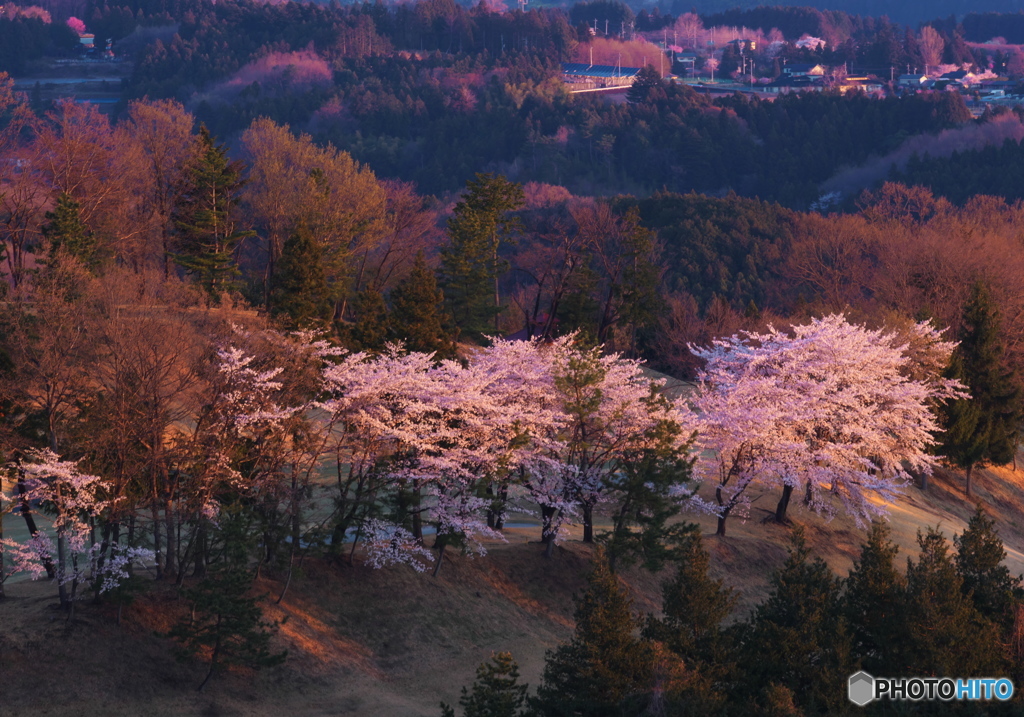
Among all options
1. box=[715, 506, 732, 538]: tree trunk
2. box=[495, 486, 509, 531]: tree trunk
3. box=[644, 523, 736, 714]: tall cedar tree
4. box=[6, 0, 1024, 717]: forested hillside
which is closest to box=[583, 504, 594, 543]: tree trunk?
box=[6, 0, 1024, 717]: forested hillside

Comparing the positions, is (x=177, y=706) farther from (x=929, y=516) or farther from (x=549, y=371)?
(x=929, y=516)

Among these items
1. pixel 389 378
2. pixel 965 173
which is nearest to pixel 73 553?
pixel 389 378

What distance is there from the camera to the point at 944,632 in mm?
25641

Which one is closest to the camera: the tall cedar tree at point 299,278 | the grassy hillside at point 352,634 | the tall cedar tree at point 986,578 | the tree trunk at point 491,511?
the grassy hillside at point 352,634

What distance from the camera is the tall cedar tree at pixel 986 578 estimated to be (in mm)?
28172

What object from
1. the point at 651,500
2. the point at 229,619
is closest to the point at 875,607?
the point at 651,500

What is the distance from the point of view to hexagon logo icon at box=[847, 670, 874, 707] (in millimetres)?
25703

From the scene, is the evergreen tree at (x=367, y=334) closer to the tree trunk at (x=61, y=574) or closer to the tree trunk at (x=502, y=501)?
the tree trunk at (x=502, y=501)

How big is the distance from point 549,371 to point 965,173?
130102 mm

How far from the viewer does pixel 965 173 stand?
152 metres

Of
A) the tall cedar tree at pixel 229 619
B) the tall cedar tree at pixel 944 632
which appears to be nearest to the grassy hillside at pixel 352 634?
the tall cedar tree at pixel 229 619

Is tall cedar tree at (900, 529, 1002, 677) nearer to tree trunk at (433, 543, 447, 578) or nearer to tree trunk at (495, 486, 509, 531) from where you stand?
tree trunk at (495, 486, 509, 531)

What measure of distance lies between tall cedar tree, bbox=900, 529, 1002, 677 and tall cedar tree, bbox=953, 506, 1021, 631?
1550 millimetres

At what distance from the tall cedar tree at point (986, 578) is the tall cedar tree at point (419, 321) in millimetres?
20314
